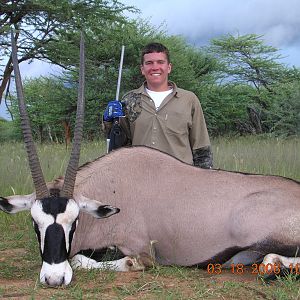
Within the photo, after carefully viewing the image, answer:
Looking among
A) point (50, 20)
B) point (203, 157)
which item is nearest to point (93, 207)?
point (203, 157)

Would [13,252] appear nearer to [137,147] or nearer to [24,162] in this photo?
[137,147]

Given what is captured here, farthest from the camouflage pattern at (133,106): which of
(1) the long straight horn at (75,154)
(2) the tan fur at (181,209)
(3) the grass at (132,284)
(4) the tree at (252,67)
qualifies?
(4) the tree at (252,67)

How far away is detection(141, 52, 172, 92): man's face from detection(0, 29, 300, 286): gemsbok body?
3.12 feet

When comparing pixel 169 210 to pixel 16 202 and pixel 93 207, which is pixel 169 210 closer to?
pixel 93 207

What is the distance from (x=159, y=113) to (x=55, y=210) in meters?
1.83

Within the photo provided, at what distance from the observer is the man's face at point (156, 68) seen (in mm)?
4770

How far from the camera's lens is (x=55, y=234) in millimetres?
3123

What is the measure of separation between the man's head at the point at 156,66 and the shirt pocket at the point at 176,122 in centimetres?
28

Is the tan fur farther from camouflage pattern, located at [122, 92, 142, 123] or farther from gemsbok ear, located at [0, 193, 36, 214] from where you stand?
camouflage pattern, located at [122, 92, 142, 123]

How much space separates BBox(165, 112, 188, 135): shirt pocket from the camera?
15.7ft

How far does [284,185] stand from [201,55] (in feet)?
89.5

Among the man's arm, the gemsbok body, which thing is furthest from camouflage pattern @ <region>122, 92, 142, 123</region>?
the gemsbok body

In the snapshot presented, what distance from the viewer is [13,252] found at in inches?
178

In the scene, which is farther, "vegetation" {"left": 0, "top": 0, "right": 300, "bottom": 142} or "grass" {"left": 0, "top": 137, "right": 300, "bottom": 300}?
A: "vegetation" {"left": 0, "top": 0, "right": 300, "bottom": 142}
